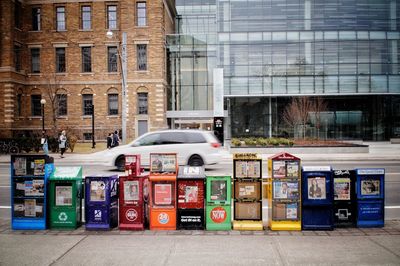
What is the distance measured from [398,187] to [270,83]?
2763 cm

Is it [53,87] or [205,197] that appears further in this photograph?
[53,87]

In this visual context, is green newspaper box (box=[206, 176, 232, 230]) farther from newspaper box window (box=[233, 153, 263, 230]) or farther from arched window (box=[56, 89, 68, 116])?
arched window (box=[56, 89, 68, 116])

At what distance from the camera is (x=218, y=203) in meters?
7.21

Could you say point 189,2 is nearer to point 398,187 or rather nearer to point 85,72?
point 85,72

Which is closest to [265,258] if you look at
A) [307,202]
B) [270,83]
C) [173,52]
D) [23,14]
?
[307,202]

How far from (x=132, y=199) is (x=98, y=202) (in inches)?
26.6

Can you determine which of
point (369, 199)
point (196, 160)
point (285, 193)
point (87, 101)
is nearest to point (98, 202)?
point (285, 193)

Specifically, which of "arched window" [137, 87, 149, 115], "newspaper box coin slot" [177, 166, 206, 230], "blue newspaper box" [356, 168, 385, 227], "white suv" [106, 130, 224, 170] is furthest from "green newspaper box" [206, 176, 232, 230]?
"arched window" [137, 87, 149, 115]

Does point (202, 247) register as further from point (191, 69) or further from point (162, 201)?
point (191, 69)

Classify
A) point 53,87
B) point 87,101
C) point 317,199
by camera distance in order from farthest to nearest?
point 87,101
point 53,87
point 317,199

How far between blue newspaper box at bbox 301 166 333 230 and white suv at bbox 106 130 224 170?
350 inches

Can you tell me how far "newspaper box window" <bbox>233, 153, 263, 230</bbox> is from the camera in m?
7.31

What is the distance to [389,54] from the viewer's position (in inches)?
1547

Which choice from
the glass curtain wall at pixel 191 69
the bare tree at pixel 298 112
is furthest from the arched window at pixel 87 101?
the bare tree at pixel 298 112
